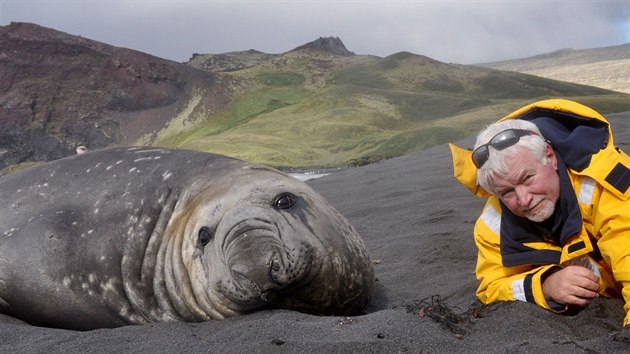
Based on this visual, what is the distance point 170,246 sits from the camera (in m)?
3.50

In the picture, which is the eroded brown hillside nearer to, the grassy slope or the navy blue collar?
the grassy slope

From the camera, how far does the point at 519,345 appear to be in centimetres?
228

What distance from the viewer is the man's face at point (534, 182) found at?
2832 millimetres

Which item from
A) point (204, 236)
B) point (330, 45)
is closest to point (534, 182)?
point (204, 236)

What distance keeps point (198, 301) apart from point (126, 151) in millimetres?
1375

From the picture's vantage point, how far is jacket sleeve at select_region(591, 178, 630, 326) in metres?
2.59

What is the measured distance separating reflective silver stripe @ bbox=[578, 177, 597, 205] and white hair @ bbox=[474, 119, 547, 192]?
0.58ft

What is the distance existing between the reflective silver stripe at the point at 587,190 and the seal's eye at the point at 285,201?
134 cm

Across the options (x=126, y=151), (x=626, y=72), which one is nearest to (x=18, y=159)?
(x=126, y=151)

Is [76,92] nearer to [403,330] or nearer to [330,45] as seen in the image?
[330,45]

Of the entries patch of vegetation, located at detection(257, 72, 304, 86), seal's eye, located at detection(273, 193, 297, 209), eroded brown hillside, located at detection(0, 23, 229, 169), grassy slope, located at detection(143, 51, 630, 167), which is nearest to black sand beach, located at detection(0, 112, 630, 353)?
seal's eye, located at detection(273, 193, 297, 209)

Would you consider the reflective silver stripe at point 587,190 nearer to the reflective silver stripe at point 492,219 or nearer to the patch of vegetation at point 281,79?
the reflective silver stripe at point 492,219

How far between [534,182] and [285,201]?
119 cm

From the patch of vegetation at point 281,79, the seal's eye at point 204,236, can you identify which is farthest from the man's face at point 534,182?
the patch of vegetation at point 281,79
